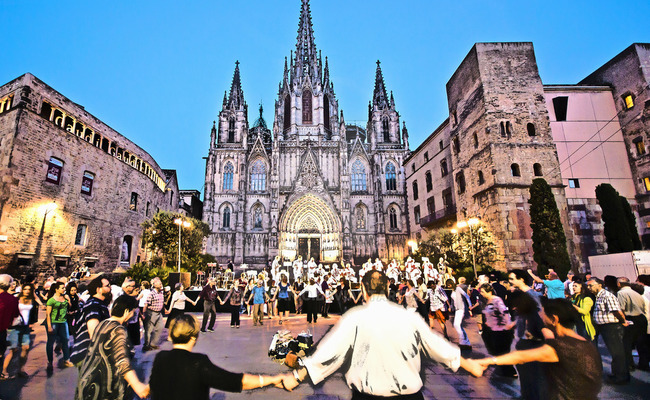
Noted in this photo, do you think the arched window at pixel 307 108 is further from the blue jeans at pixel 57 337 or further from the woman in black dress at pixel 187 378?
the woman in black dress at pixel 187 378

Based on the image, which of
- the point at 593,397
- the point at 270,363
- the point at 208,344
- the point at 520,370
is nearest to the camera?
the point at 593,397

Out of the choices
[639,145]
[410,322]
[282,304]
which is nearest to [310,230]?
[282,304]

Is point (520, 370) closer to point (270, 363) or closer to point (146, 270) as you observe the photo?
point (270, 363)

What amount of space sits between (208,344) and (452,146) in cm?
2093

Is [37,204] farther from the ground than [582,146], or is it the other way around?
[582,146]

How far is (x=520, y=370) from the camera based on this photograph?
382 cm

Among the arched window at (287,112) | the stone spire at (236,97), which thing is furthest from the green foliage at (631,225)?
the stone spire at (236,97)

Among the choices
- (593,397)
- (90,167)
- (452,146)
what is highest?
(452,146)

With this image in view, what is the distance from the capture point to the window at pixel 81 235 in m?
16.9

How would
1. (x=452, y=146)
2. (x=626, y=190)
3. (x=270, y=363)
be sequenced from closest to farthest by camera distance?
(x=270, y=363) < (x=626, y=190) < (x=452, y=146)

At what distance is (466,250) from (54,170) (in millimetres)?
22977

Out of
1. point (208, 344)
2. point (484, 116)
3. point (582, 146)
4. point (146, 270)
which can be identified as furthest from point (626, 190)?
point (146, 270)

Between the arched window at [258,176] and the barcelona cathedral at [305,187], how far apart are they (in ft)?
0.38

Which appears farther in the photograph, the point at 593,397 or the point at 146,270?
the point at 146,270
